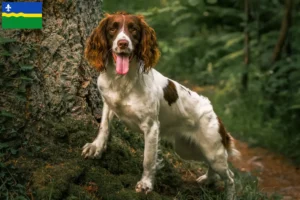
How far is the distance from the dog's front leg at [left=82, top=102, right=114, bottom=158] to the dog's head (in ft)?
1.65

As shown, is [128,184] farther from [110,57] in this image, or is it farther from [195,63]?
[195,63]

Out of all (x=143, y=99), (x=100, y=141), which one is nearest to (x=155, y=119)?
(x=143, y=99)

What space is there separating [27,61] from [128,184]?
4.43 feet

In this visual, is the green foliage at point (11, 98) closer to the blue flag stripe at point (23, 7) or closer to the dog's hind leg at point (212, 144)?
the blue flag stripe at point (23, 7)

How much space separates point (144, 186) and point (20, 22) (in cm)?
172

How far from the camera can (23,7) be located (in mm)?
4367

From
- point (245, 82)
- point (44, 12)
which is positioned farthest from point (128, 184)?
point (245, 82)

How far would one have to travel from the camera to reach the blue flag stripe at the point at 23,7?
433 cm

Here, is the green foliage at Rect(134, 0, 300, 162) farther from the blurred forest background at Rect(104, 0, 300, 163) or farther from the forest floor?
the forest floor

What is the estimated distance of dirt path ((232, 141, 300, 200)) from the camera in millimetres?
6586

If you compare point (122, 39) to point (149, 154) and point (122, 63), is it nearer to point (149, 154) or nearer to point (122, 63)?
point (122, 63)

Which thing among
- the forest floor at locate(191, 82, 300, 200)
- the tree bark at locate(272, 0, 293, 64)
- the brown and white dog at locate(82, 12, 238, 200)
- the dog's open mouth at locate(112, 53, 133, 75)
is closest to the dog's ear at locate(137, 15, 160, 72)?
the brown and white dog at locate(82, 12, 238, 200)

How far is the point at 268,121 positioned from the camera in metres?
8.88

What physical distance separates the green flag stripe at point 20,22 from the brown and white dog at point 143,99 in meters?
0.55
